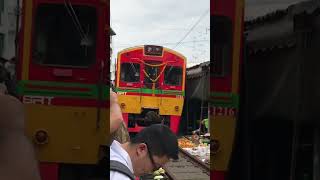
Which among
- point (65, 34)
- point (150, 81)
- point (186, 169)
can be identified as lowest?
point (186, 169)

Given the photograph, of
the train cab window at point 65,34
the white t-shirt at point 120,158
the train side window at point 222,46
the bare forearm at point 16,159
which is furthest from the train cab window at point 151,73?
the bare forearm at point 16,159

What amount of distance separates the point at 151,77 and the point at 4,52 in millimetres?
12882

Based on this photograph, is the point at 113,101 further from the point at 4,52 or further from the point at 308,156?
the point at 308,156

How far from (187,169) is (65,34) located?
26.9 ft

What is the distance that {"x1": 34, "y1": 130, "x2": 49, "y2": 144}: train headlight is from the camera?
3.60 metres

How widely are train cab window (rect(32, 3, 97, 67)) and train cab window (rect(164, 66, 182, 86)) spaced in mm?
12204

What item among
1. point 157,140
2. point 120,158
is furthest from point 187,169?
point 120,158

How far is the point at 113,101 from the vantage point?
3.56 m

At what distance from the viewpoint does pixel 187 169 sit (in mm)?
11531

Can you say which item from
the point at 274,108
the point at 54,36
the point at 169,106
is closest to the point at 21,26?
the point at 54,36

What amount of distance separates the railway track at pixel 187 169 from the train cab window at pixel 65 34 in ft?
20.4

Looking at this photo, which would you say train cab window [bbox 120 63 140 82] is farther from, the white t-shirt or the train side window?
the white t-shirt

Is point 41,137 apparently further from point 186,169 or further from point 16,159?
point 186,169

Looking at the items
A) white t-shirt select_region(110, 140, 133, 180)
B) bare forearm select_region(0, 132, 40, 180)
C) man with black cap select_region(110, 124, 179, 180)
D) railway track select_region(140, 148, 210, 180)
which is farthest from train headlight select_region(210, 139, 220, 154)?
railway track select_region(140, 148, 210, 180)
